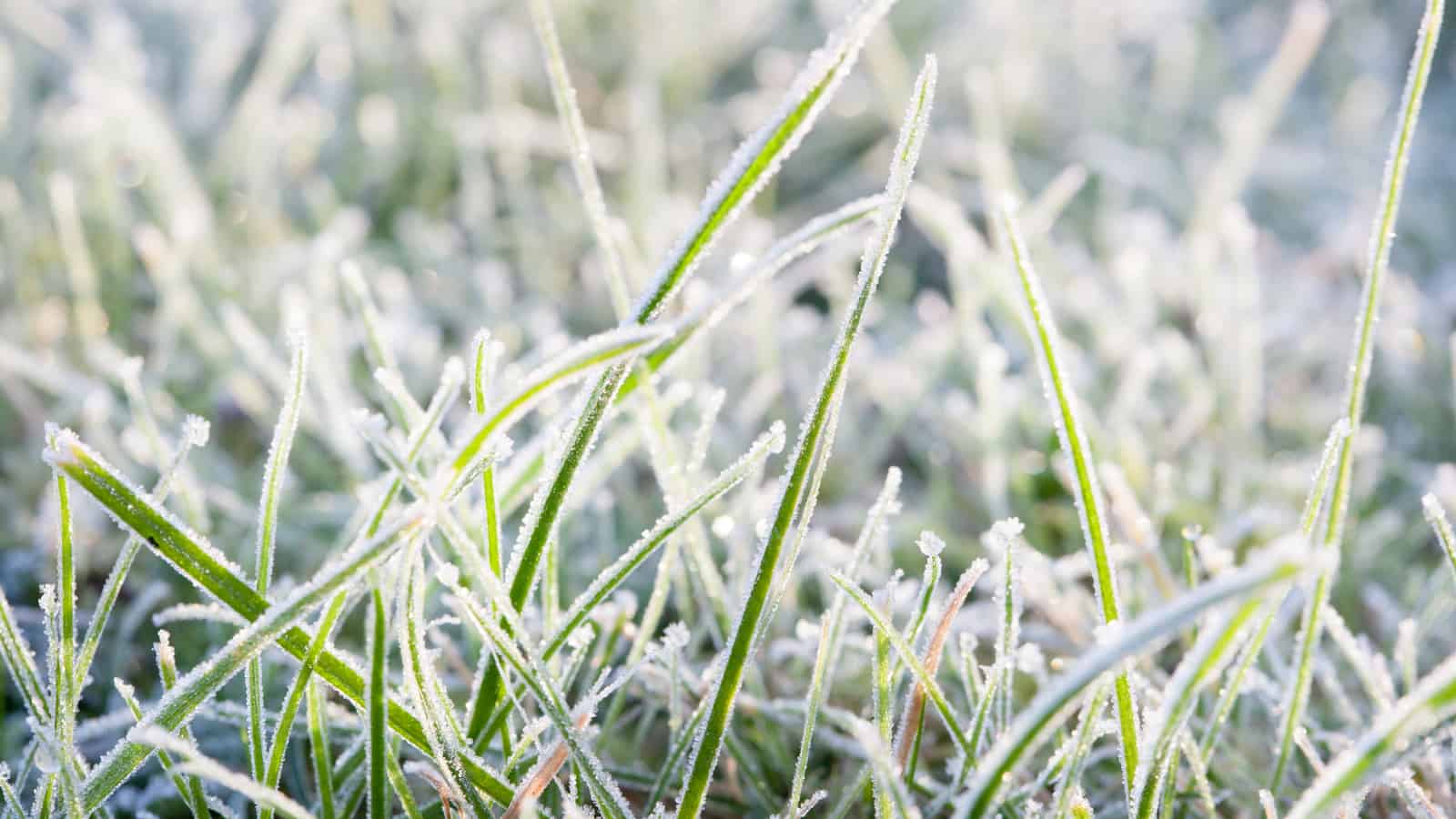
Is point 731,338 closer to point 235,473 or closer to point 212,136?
point 235,473

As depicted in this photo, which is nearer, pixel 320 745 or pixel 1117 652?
pixel 1117 652

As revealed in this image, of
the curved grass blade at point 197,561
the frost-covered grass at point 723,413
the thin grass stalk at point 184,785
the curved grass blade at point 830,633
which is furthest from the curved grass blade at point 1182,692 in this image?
the thin grass stalk at point 184,785

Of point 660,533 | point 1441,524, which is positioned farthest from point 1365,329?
point 660,533

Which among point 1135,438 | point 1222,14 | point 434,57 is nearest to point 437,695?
point 1135,438

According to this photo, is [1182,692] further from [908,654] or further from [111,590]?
[111,590]

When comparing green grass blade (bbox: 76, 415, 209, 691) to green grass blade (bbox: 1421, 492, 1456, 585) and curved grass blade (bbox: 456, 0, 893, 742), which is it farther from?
Result: green grass blade (bbox: 1421, 492, 1456, 585)

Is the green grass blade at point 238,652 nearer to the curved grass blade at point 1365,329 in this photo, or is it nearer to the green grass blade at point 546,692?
the green grass blade at point 546,692
